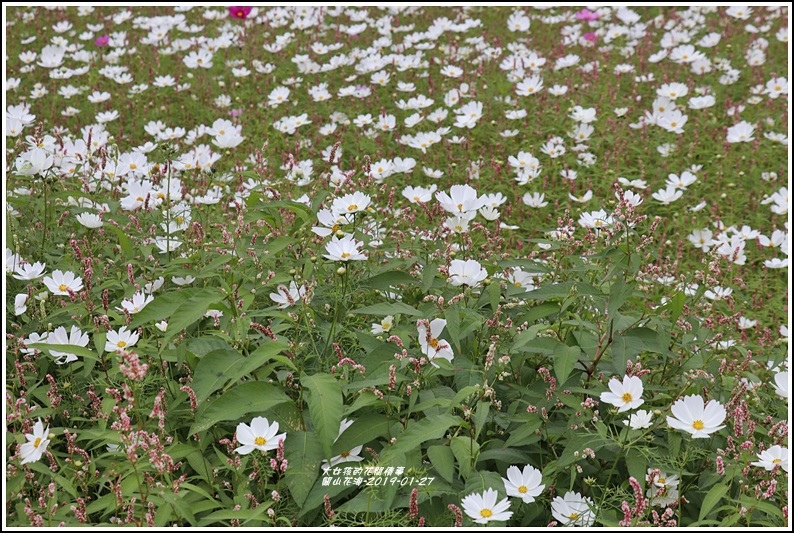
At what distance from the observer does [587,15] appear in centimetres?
A: 689

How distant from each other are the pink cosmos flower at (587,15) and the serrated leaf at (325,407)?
19.0ft

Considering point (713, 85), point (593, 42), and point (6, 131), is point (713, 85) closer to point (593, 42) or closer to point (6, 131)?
point (593, 42)

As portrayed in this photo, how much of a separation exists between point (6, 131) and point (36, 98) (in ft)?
8.50

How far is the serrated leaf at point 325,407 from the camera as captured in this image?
182 centimetres

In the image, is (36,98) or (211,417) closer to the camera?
(211,417)

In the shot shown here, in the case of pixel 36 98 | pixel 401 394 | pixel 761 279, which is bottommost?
pixel 761 279

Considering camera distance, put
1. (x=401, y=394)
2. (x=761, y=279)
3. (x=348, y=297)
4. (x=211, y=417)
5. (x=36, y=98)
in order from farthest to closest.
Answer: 1. (x=36, y=98)
2. (x=761, y=279)
3. (x=348, y=297)
4. (x=401, y=394)
5. (x=211, y=417)

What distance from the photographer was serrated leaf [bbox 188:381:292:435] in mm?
1931

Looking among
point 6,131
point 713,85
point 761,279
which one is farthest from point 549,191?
point 6,131

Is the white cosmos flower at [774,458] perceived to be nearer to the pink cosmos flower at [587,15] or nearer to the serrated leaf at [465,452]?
the serrated leaf at [465,452]

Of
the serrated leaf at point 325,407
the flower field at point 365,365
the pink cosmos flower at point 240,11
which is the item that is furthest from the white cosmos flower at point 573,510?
the pink cosmos flower at point 240,11

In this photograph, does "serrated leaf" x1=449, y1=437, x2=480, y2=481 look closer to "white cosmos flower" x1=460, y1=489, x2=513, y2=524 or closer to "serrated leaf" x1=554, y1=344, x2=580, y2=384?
"white cosmos flower" x1=460, y1=489, x2=513, y2=524

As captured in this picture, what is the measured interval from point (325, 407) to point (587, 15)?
5.91 metres

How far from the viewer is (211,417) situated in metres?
1.94
